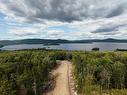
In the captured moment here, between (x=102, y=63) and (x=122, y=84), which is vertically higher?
(x=102, y=63)

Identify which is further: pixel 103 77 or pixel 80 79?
pixel 103 77

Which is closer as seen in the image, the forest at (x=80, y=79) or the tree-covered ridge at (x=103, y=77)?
the forest at (x=80, y=79)

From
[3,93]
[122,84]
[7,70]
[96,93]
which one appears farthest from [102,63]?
[3,93]

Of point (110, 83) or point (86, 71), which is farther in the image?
point (86, 71)

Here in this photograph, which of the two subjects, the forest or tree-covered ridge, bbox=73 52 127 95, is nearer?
the forest

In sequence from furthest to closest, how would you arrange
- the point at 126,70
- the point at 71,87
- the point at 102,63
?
1. the point at 102,63
2. the point at 126,70
3. the point at 71,87

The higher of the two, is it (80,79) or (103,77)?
(80,79)

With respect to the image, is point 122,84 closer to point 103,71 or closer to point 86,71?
point 103,71

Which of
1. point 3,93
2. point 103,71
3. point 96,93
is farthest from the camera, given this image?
point 103,71

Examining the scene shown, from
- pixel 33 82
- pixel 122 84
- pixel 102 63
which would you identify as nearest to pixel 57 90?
pixel 33 82

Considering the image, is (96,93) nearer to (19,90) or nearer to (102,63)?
(19,90)
